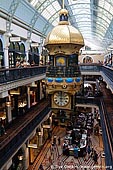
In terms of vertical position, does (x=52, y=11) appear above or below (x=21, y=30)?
above

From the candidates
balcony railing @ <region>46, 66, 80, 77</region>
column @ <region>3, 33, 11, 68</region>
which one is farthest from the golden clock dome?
column @ <region>3, 33, 11, 68</region>

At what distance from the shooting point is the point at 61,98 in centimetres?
480

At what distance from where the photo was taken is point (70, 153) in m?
17.6

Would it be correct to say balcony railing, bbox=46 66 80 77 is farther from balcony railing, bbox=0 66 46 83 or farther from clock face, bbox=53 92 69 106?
balcony railing, bbox=0 66 46 83

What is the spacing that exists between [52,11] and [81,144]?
16.2 m

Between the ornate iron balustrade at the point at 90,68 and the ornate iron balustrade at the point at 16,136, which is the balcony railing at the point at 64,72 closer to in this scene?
the ornate iron balustrade at the point at 16,136

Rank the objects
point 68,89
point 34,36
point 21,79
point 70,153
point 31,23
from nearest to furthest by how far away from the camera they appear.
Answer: point 68,89 → point 21,79 → point 70,153 → point 31,23 → point 34,36

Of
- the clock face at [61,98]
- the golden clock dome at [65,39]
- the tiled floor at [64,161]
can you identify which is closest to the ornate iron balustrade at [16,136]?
the clock face at [61,98]

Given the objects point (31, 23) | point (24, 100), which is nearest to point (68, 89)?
point (24, 100)

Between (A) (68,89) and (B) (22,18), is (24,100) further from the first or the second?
(A) (68,89)

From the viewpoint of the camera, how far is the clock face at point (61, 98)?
475 centimetres

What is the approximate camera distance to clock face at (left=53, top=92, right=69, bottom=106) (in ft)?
15.6

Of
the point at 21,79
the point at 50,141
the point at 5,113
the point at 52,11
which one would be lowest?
the point at 50,141

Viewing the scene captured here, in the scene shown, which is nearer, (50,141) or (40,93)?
(50,141)
